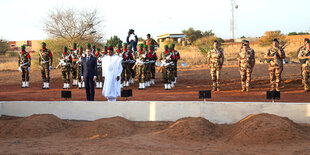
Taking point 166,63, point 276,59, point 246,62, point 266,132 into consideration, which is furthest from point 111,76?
point 276,59

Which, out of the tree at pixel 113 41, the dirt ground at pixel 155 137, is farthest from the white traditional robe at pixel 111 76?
the tree at pixel 113 41

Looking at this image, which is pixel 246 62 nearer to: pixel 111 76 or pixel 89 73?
pixel 111 76

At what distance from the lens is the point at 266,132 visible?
6613 mm

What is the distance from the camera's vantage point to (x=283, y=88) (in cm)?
1517

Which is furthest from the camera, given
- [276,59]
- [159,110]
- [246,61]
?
[246,61]

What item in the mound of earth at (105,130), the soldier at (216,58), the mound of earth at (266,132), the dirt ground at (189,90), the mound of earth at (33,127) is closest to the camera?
the mound of earth at (266,132)

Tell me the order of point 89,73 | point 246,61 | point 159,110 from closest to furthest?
point 159,110 → point 89,73 → point 246,61

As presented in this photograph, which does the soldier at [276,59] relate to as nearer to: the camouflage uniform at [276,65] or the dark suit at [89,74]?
the camouflage uniform at [276,65]

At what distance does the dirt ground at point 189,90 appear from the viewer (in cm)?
1247

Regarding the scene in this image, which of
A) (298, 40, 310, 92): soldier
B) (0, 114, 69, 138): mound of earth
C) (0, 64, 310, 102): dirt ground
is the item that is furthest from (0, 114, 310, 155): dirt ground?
(298, 40, 310, 92): soldier

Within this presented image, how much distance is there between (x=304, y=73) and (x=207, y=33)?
5288cm

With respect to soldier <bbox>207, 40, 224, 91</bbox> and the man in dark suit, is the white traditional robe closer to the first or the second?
the man in dark suit

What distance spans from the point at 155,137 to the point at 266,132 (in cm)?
233

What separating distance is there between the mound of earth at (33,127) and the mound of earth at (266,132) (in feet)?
14.0
